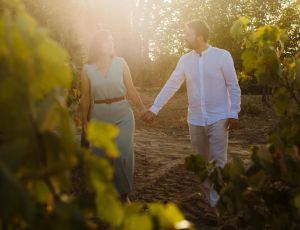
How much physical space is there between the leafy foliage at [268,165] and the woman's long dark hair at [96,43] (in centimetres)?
250

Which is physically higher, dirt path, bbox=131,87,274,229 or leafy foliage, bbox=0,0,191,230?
leafy foliage, bbox=0,0,191,230

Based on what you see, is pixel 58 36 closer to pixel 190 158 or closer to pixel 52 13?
pixel 52 13

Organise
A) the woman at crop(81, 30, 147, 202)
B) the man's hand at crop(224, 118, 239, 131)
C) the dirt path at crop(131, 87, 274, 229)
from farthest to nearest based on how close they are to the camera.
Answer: the dirt path at crop(131, 87, 274, 229) < the woman at crop(81, 30, 147, 202) < the man's hand at crop(224, 118, 239, 131)

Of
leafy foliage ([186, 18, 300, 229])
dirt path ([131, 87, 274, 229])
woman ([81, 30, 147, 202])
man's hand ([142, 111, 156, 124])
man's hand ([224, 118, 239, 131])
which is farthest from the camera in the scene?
dirt path ([131, 87, 274, 229])

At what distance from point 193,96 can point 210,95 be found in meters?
0.20

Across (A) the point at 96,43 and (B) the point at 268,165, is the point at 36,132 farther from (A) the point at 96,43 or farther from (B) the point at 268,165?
(A) the point at 96,43

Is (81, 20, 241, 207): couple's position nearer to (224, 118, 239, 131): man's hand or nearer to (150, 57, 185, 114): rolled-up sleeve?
(224, 118, 239, 131): man's hand

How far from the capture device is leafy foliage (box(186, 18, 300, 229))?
225cm

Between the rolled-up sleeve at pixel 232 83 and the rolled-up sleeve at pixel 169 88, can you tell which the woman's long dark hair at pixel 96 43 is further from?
the rolled-up sleeve at pixel 232 83

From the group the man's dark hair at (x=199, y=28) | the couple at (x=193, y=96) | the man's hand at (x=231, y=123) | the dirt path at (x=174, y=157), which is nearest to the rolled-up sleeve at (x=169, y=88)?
the couple at (x=193, y=96)

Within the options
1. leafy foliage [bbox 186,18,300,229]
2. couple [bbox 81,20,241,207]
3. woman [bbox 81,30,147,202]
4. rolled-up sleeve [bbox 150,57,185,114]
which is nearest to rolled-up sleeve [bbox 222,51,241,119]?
couple [bbox 81,20,241,207]

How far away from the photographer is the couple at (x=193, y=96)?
5410mm

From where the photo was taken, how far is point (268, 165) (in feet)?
7.02

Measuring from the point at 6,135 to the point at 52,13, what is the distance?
21.3 feet
